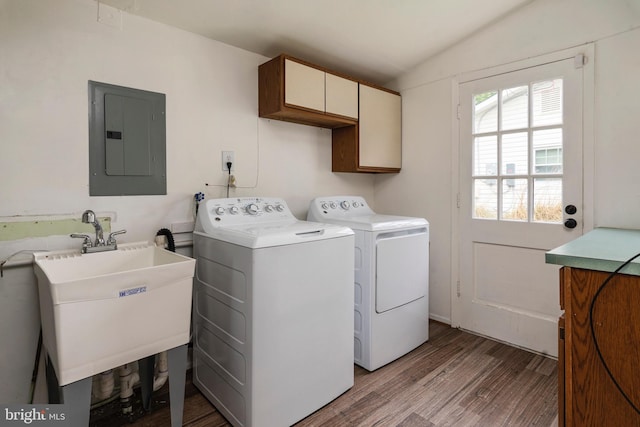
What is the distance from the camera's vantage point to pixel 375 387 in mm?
1952

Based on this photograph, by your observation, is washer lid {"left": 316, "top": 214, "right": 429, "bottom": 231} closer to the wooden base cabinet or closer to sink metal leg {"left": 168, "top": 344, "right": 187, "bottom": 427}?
the wooden base cabinet

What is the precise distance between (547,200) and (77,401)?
2.70m

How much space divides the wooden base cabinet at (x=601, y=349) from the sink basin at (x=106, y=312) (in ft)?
4.58

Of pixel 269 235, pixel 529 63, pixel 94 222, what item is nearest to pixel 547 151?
pixel 529 63

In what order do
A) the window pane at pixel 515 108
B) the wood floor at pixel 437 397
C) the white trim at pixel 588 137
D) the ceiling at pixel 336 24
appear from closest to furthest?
the wood floor at pixel 437 397, the ceiling at pixel 336 24, the white trim at pixel 588 137, the window pane at pixel 515 108

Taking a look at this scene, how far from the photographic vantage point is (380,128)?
283cm

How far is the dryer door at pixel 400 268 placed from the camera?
6.95ft

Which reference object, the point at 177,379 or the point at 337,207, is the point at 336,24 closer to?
the point at 337,207

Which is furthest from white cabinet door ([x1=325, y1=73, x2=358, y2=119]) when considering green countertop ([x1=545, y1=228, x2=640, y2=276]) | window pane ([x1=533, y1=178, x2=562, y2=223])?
green countertop ([x1=545, y1=228, x2=640, y2=276])

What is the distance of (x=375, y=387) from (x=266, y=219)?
118cm

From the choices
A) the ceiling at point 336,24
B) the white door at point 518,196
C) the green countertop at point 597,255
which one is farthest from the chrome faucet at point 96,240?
the white door at point 518,196

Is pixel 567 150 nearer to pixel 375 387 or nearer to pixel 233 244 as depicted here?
pixel 375 387

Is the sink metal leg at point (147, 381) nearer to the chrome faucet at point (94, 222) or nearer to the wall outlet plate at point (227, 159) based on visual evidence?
the chrome faucet at point (94, 222)

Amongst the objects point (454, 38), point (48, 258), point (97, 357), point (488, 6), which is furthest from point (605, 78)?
point (48, 258)
